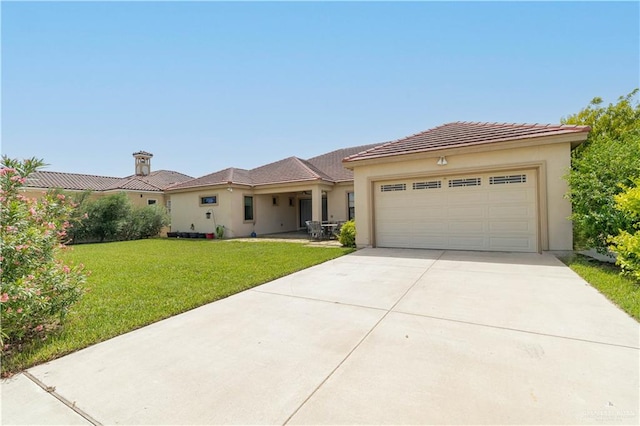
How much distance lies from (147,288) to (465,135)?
10.8 m

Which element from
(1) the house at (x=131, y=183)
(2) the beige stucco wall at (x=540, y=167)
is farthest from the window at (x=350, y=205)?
(1) the house at (x=131, y=183)

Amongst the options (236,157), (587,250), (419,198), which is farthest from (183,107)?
(587,250)

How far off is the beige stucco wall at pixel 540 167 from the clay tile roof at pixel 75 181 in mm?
22212

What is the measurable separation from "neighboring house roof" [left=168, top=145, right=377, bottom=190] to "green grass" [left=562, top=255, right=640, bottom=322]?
11039 mm

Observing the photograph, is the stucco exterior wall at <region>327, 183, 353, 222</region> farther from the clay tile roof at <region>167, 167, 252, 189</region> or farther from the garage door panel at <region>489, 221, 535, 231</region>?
the garage door panel at <region>489, 221, 535, 231</region>

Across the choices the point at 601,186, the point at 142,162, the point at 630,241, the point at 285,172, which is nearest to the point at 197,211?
the point at 285,172

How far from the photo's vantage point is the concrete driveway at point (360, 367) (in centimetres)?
211

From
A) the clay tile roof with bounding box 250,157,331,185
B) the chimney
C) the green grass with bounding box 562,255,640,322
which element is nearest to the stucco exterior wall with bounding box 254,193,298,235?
the clay tile roof with bounding box 250,157,331,185

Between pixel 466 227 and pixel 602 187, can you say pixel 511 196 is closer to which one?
pixel 466 227

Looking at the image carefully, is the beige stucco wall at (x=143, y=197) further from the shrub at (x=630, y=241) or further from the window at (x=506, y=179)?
the shrub at (x=630, y=241)

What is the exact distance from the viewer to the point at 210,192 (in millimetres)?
17469

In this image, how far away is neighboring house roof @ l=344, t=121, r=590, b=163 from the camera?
333 inches

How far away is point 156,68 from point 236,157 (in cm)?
1138

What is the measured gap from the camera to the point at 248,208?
17.9 meters
